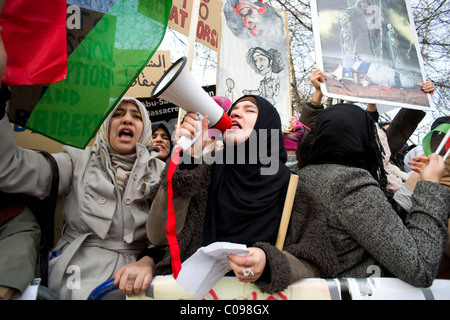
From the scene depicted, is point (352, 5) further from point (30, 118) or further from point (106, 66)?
point (30, 118)

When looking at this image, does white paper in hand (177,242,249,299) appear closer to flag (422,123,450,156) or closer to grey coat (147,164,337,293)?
grey coat (147,164,337,293)

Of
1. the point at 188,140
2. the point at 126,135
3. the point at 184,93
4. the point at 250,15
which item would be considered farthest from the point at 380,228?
the point at 250,15

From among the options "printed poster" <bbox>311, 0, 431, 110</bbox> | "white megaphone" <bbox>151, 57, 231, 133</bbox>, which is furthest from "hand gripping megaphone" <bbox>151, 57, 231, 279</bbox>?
"printed poster" <bbox>311, 0, 431, 110</bbox>

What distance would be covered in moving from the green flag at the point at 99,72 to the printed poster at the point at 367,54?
4.32 feet

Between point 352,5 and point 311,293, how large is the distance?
2.37 metres

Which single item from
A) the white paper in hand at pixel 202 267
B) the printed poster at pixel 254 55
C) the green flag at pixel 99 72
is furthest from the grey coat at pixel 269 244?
the printed poster at pixel 254 55

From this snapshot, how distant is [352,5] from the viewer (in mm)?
2688

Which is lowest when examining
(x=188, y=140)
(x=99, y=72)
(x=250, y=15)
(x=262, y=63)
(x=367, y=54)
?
(x=188, y=140)

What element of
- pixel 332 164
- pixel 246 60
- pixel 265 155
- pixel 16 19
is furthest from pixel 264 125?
pixel 246 60

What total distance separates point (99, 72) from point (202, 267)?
1152 millimetres

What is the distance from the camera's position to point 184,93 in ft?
4.98

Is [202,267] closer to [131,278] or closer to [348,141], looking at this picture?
[131,278]

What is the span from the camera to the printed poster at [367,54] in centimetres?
243

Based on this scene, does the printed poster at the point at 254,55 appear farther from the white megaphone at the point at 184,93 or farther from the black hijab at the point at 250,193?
the white megaphone at the point at 184,93
